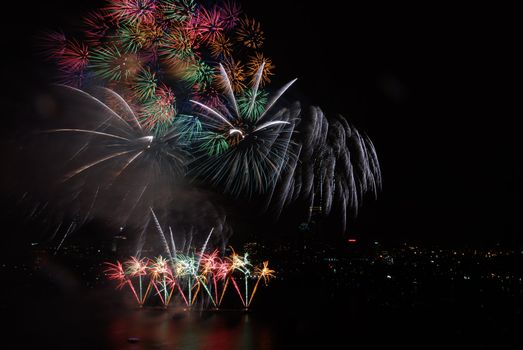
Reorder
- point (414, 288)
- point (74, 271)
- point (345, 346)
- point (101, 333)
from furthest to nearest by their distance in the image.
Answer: point (74, 271) < point (414, 288) < point (101, 333) < point (345, 346)

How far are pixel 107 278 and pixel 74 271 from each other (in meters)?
9.29

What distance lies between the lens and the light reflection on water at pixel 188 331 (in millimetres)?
15039

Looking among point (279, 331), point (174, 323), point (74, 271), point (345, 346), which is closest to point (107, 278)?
point (74, 271)

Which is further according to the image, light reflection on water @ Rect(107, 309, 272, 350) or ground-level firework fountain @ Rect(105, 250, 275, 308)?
ground-level firework fountain @ Rect(105, 250, 275, 308)

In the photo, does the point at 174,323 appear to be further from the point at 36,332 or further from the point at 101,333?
the point at 36,332

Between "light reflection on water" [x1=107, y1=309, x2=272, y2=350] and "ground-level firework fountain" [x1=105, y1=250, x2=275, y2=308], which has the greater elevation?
"ground-level firework fountain" [x1=105, y1=250, x2=275, y2=308]

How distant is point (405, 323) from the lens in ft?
62.7

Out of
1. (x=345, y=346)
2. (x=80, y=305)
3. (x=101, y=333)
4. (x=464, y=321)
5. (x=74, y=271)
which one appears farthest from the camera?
(x=74, y=271)

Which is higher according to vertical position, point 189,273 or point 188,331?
point 189,273

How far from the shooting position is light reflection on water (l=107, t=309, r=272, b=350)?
49.3 feet

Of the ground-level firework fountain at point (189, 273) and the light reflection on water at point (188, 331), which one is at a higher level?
the ground-level firework fountain at point (189, 273)

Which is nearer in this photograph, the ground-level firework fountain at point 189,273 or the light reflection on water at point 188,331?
the light reflection on water at point 188,331

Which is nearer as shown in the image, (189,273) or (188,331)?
(188,331)

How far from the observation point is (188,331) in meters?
17.7
